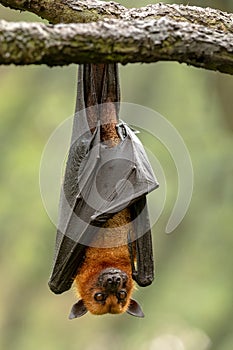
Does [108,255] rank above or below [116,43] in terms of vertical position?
below

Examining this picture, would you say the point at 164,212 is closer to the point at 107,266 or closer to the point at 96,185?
the point at 107,266

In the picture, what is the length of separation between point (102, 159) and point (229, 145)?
5.14 metres

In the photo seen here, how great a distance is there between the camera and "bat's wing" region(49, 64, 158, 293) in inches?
229

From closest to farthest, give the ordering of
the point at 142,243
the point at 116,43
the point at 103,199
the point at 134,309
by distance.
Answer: the point at 116,43
the point at 103,199
the point at 142,243
the point at 134,309

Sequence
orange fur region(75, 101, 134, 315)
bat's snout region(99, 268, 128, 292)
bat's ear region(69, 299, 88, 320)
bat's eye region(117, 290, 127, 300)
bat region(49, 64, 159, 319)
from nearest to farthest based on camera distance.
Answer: bat region(49, 64, 159, 319) → orange fur region(75, 101, 134, 315) → bat's snout region(99, 268, 128, 292) → bat's eye region(117, 290, 127, 300) → bat's ear region(69, 299, 88, 320)

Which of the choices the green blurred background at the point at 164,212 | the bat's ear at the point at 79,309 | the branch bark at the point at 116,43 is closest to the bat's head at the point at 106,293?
the bat's ear at the point at 79,309

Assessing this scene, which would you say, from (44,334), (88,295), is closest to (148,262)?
(88,295)

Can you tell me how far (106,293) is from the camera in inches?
257

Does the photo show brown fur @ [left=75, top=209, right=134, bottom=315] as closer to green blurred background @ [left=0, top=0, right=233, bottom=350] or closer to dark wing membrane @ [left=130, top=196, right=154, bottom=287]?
dark wing membrane @ [left=130, top=196, right=154, bottom=287]

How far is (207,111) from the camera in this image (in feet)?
37.3

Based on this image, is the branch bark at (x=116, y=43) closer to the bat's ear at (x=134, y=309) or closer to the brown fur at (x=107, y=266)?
the brown fur at (x=107, y=266)

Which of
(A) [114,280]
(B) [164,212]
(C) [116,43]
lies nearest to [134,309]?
(A) [114,280]

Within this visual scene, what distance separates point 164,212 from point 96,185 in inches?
228

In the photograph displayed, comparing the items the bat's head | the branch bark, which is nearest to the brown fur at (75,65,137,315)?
the bat's head
